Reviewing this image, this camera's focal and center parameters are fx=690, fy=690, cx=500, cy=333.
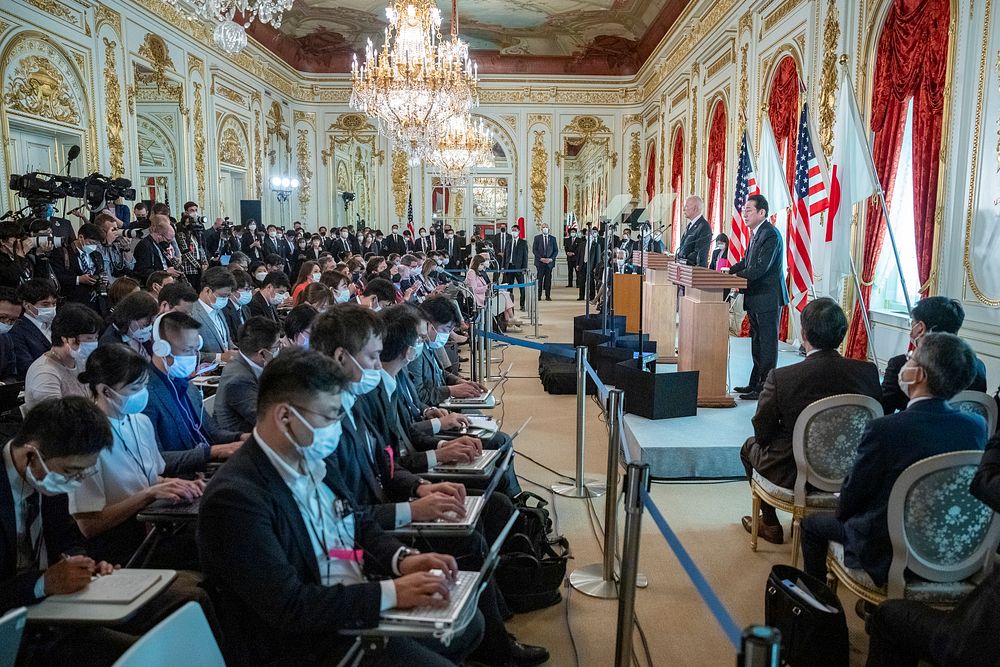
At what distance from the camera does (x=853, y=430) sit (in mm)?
2959

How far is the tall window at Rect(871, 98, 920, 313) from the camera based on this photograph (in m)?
6.01

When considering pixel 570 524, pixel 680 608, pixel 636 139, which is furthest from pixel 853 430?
pixel 636 139

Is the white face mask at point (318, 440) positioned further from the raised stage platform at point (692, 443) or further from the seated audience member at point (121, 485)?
the raised stage platform at point (692, 443)

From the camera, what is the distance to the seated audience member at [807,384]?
308 centimetres

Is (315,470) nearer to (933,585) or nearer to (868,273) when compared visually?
(933,585)

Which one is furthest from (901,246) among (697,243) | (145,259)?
(145,259)

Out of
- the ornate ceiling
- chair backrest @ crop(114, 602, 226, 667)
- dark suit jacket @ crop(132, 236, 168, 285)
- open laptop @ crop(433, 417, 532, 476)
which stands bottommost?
open laptop @ crop(433, 417, 532, 476)

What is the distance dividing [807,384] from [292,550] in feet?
7.73

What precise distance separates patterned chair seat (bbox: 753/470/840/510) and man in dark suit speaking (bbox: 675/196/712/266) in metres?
4.09

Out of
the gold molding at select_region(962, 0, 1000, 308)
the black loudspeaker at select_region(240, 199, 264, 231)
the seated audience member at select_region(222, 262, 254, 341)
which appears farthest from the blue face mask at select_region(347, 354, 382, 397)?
the black loudspeaker at select_region(240, 199, 264, 231)

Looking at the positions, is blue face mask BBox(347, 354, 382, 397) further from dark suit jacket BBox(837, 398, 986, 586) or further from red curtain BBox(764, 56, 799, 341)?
red curtain BBox(764, 56, 799, 341)

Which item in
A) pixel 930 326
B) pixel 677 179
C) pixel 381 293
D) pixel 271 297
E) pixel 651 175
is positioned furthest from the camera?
pixel 651 175

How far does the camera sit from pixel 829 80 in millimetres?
7262

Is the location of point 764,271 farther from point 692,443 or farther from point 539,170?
point 539,170
